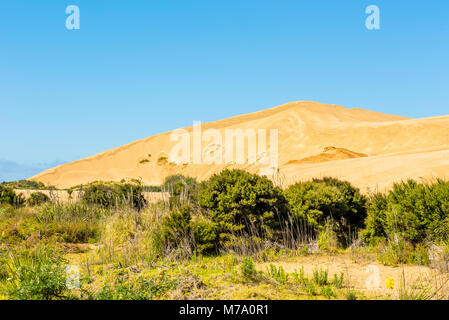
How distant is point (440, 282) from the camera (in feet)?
19.9

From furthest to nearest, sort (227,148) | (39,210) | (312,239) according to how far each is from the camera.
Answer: (227,148) → (39,210) → (312,239)

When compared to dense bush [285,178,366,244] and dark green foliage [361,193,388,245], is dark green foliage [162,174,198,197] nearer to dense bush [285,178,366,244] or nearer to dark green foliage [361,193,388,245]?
dense bush [285,178,366,244]

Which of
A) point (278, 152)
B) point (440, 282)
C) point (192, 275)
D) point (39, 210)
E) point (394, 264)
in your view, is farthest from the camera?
point (278, 152)

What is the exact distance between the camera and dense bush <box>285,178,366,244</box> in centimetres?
981

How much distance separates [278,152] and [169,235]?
3127 centimetres

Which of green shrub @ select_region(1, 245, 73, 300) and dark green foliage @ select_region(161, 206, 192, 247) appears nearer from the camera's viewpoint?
green shrub @ select_region(1, 245, 73, 300)

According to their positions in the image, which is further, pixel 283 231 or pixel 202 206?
pixel 202 206

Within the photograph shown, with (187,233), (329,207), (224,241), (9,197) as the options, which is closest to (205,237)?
(187,233)

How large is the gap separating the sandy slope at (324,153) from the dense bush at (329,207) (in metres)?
4.63

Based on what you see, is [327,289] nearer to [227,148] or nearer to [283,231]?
[283,231]

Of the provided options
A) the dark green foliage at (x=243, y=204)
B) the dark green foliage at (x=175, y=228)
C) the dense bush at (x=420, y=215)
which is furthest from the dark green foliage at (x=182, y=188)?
the dense bush at (x=420, y=215)

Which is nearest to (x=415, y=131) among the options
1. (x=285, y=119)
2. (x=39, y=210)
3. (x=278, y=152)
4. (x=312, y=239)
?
(x=278, y=152)

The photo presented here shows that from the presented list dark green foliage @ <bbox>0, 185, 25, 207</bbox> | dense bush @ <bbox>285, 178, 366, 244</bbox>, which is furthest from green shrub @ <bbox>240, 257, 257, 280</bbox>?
dark green foliage @ <bbox>0, 185, 25, 207</bbox>

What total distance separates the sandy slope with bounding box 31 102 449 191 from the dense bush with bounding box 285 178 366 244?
4.63 meters
